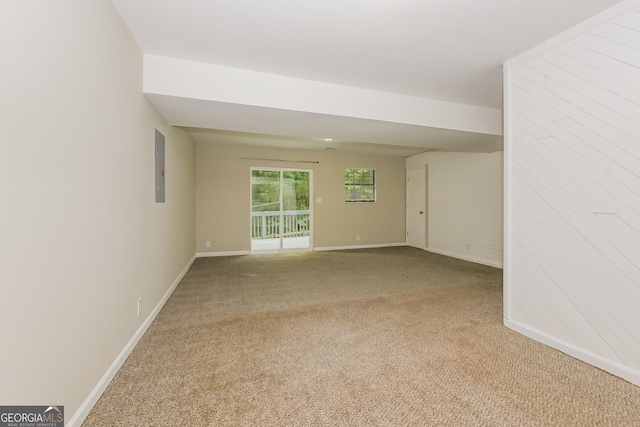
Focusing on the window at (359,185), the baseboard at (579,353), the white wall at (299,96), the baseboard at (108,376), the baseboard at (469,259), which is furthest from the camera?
the window at (359,185)

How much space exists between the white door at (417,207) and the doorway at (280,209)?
Result: 2689 millimetres

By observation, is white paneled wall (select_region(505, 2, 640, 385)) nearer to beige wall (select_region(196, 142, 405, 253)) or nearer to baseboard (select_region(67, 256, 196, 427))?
baseboard (select_region(67, 256, 196, 427))

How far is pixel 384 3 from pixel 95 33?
1703 mm

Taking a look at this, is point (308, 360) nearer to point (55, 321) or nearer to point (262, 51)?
point (55, 321)

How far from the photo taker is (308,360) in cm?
195

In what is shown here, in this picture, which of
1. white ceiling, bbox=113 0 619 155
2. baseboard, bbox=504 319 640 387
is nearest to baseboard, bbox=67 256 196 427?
white ceiling, bbox=113 0 619 155

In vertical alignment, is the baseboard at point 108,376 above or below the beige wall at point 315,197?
A: below

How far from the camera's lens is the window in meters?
6.90

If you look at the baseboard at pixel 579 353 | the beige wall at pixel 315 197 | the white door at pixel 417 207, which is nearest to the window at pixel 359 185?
the beige wall at pixel 315 197

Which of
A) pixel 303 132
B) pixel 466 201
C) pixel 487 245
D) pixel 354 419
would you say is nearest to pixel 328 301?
pixel 354 419

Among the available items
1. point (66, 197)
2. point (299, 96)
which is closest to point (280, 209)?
point (299, 96)

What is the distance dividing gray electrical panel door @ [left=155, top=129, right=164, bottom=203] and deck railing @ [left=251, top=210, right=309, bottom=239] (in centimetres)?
336

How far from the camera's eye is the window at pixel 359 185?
6.90 m

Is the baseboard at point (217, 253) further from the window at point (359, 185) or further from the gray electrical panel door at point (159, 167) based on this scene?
the gray electrical panel door at point (159, 167)
